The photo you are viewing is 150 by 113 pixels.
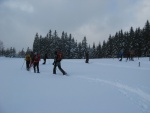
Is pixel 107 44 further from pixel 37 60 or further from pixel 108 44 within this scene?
pixel 37 60

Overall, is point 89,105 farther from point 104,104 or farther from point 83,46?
point 83,46

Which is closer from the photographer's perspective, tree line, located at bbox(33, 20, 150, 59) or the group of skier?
the group of skier

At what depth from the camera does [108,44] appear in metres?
88.0

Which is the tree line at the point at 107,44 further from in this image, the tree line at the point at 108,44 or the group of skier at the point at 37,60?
the group of skier at the point at 37,60

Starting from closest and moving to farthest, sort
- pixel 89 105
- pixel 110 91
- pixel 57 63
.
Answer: pixel 89 105 → pixel 110 91 → pixel 57 63

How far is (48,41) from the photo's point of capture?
9169 cm

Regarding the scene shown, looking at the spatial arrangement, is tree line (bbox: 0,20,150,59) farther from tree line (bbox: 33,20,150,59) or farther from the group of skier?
the group of skier

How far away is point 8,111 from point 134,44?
6632 centimetres

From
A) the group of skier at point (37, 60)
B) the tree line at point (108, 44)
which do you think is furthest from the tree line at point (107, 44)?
the group of skier at point (37, 60)

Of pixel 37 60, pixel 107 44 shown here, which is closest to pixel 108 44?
pixel 107 44

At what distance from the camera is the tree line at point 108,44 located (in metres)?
66.4

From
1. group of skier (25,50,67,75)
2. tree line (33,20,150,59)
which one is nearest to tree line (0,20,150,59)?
tree line (33,20,150,59)

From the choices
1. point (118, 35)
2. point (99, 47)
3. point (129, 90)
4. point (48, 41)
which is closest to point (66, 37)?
point (48, 41)

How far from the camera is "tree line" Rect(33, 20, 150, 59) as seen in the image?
66.4 m
